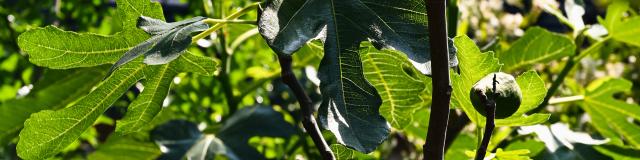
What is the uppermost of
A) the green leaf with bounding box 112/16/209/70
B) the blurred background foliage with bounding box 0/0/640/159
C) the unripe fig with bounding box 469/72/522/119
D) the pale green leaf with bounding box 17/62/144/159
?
the green leaf with bounding box 112/16/209/70

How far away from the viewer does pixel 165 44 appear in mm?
625

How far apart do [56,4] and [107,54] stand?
126 centimetres

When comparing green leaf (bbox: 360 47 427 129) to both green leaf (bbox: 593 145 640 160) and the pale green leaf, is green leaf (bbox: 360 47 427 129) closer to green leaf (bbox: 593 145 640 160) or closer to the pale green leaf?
the pale green leaf

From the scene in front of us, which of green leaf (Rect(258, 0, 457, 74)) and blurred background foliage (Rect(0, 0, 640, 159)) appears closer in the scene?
green leaf (Rect(258, 0, 457, 74))

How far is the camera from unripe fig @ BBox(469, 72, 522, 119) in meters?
0.55

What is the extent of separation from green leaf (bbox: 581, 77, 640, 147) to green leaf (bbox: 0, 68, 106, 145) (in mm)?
738

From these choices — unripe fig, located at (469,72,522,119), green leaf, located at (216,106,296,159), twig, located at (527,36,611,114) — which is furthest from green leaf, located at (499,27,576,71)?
unripe fig, located at (469,72,522,119)

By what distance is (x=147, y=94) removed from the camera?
2.82 feet

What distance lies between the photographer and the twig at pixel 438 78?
48 centimetres

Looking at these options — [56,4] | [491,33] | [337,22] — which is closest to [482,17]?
[491,33]

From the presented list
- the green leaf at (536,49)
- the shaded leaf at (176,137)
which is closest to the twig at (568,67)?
the green leaf at (536,49)

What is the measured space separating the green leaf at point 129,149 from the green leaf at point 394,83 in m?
0.60

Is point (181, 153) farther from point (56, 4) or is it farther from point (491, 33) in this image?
point (491, 33)

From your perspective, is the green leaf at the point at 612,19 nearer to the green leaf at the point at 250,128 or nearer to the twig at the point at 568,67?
the twig at the point at 568,67
